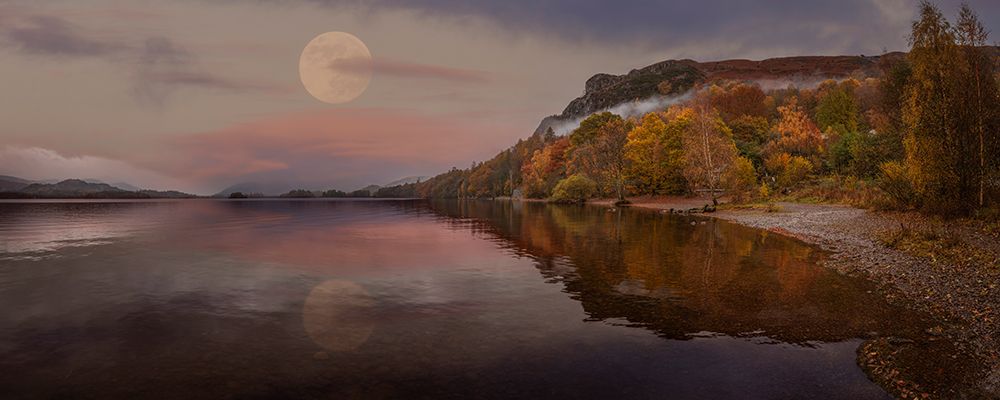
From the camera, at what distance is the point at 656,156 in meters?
98.9

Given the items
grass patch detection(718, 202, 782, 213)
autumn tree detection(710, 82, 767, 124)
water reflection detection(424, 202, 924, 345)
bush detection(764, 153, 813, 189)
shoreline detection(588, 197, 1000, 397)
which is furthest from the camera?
autumn tree detection(710, 82, 767, 124)

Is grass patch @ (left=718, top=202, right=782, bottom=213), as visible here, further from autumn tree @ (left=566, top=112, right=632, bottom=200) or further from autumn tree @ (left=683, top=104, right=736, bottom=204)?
autumn tree @ (left=566, top=112, right=632, bottom=200)

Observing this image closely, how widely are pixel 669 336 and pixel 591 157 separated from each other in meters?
101

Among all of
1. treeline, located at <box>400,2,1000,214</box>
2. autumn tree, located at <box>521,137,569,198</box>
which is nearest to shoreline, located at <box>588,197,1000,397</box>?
treeline, located at <box>400,2,1000,214</box>

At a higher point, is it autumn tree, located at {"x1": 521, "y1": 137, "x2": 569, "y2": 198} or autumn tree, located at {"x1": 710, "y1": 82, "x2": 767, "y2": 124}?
autumn tree, located at {"x1": 710, "y1": 82, "x2": 767, "y2": 124}

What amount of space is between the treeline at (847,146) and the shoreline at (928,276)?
370 centimetres

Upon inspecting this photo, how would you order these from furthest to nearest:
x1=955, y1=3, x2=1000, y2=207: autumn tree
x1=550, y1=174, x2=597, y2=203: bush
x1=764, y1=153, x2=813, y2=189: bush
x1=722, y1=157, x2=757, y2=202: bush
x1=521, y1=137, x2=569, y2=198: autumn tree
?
1. x1=521, y1=137, x2=569, y2=198: autumn tree
2. x1=550, y1=174, x2=597, y2=203: bush
3. x1=764, y1=153, x2=813, y2=189: bush
4. x1=722, y1=157, x2=757, y2=202: bush
5. x1=955, y1=3, x2=1000, y2=207: autumn tree

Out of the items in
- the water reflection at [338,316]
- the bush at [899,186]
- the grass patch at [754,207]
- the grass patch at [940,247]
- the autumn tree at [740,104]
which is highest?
the autumn tree at [740,104]

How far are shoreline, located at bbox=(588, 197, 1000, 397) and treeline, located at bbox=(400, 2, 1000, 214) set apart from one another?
12.2 ft

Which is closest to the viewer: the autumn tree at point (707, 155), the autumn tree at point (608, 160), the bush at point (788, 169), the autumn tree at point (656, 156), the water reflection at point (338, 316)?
the water reflection at point (338, 316)

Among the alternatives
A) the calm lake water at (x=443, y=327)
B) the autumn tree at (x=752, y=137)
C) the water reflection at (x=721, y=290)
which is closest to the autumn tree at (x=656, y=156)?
the autumn tree at (x=752, y=137)

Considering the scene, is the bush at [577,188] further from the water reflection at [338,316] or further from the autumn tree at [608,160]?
the water reflection at [338,316]

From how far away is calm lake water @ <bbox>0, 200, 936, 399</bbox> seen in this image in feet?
33.8

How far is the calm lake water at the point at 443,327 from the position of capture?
10.3 m
